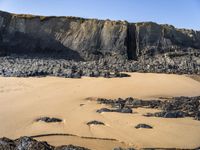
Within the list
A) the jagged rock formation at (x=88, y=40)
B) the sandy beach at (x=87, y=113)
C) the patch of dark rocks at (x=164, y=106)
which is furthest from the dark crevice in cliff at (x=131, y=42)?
the patch of dark rocks at (x=164, y=106)

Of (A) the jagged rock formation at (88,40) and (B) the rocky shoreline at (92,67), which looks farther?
(A) the jagged rock formation at (88,40)

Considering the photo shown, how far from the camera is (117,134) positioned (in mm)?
11406

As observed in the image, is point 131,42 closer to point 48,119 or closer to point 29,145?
point 48,119

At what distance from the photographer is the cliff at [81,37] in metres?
34.5

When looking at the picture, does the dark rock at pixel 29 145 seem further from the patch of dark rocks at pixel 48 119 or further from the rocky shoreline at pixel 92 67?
the rocky shoreline at pixel 92 67

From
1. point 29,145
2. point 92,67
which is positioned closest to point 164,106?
point 29,145

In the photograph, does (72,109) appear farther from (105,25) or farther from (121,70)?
(105,25)

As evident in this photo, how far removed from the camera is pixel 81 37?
35812 millimetres

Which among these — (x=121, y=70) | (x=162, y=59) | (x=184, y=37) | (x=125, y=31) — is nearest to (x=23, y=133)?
(x=121, y=70)

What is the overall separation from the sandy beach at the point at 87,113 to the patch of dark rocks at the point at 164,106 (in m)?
0.34

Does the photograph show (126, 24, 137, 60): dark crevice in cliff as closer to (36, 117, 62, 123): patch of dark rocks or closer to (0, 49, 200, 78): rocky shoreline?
(0, 49, 200, 78): rocky shoreline

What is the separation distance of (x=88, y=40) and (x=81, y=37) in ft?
2.06

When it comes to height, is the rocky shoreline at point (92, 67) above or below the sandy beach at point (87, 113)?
above

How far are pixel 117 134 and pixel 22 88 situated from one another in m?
Result: 7.83
